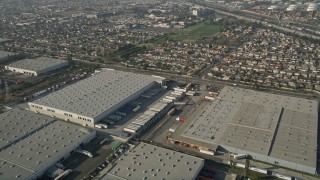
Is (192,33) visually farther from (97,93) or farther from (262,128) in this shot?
(262,128)

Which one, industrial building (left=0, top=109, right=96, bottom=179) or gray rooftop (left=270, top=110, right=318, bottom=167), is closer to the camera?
industrial building (left=0, top=109, right=96, bottom=179)

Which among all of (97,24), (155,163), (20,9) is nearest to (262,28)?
(97,24)

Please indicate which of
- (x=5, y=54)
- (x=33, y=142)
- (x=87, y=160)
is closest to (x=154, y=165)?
(x=87, y=160)

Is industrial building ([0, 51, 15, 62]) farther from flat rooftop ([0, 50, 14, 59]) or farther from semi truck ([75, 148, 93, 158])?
semi truck ([75, 148, 93, 158])

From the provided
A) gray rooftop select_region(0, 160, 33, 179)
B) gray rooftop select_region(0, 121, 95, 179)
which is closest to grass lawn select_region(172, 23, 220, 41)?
gray rooftop select_region(0, 121, 95, 179)

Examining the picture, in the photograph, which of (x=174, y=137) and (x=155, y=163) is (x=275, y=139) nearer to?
(x=174, y=137)

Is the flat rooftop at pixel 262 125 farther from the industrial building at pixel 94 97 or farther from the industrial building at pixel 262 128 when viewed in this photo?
the industrial building at pixel 94 97

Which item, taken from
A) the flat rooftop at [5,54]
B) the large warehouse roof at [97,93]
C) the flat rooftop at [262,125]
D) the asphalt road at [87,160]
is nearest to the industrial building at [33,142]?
the asphalt road at [87,160]
